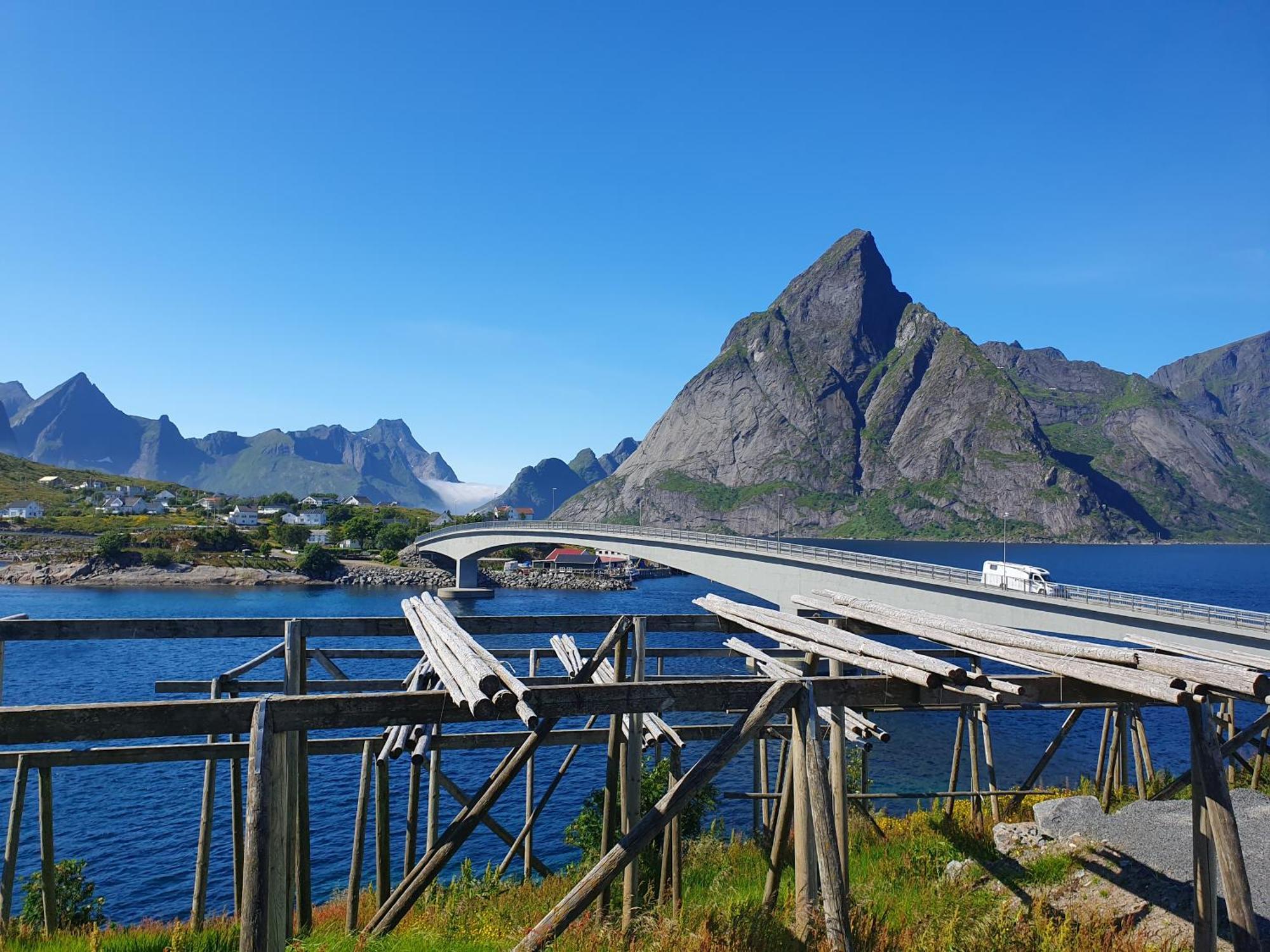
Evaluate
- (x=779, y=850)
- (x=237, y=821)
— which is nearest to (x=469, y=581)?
(x=237, y=821)

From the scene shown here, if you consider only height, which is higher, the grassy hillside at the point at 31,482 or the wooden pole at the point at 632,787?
the grassy hillside at the point at 31,482

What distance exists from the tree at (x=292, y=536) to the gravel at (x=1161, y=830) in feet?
387

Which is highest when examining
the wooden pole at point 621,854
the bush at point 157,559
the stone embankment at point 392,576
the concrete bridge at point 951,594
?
the wooden pole at point 621,854

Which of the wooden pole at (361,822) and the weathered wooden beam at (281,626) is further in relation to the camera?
the wooden pole at (361,822)

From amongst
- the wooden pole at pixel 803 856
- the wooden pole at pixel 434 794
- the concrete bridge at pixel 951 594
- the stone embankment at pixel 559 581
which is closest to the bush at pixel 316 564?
the stone embankment at pixel 559 581

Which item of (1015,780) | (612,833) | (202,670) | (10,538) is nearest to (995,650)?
(612,833)

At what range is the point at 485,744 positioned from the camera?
546 inches

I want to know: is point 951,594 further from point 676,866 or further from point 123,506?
point 123,506

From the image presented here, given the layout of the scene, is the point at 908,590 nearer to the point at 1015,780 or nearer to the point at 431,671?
the point at 1015,780

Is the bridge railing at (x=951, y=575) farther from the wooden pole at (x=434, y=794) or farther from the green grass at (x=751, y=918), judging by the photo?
the wooden pole at (x=434, y=794)

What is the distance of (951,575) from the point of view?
37375 millimetres

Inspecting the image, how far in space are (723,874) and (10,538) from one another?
130 metres

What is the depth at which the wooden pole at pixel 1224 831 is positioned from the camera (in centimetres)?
601

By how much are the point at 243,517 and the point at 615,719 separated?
169383 millimetres
